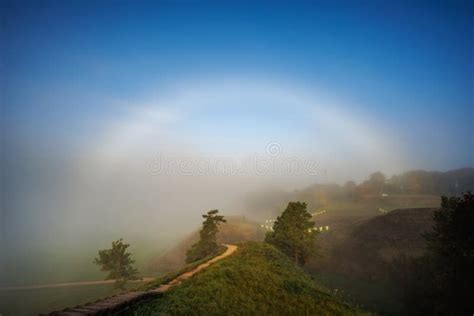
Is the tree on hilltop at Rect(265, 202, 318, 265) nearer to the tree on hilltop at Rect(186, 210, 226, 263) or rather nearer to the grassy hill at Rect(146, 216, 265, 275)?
the tree on hilltop at Rect(186, 210, 226, 263)

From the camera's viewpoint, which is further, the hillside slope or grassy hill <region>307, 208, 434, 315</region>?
the hillside slope

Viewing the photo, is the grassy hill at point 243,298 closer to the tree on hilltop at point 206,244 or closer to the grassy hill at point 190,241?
the tree on hilltop at point 206,244

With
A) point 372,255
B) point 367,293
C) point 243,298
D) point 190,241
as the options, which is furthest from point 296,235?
point 190,241

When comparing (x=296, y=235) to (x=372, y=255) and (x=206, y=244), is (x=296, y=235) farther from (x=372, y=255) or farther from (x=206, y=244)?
(x=372, y=255)

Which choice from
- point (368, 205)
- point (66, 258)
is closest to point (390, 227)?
point (368, 205)

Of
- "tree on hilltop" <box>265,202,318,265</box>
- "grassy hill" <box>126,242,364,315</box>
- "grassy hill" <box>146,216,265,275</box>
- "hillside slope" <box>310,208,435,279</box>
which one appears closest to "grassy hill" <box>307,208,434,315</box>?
"hillside slope" <box>310,208,435,279</box>

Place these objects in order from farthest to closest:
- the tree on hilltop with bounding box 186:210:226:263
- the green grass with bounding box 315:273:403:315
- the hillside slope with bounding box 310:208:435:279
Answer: the hillside slope with bounding box 310:208:435:279, the tree on hilltop with bounding box 186:210:226:263, the green grass with bounding box 315:273:403:315

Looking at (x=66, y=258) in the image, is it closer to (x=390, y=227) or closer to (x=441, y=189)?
(x=390, y=227)

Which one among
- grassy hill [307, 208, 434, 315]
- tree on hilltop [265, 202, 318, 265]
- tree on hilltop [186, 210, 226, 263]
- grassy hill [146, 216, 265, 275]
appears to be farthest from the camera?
grassy hill [146, 216, 265, 275]

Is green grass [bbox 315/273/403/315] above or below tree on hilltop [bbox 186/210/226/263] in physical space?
below

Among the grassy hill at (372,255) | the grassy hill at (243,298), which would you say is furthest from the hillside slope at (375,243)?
the grassy hill at (243,298)

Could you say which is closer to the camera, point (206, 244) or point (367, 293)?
point (367, 293)

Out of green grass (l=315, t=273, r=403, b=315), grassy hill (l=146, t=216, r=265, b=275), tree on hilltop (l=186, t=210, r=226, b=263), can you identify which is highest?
tree on hilltop (l=186, t=210, r=226, b=263)
